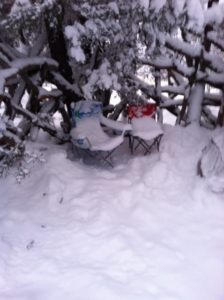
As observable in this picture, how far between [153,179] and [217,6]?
223 cm

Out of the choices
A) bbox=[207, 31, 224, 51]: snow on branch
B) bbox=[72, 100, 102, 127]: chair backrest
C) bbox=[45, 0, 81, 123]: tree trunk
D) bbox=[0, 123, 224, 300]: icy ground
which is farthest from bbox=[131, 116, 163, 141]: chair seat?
bbox=[207, 31, 224, 51]: snow on branch

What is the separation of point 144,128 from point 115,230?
2.29 meters

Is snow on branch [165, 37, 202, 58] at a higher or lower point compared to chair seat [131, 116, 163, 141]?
higher

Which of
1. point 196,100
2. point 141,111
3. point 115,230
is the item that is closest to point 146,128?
point 141,111

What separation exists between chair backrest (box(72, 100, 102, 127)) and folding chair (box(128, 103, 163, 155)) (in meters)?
0.56

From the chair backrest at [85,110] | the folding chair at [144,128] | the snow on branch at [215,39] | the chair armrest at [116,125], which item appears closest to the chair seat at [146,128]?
the folding chair at [144,128]

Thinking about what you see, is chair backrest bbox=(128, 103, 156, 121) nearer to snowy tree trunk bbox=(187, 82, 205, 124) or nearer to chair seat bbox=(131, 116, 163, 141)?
chair seat bbox=(131, 116, 163, 141)

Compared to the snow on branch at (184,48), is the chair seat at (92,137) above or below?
below

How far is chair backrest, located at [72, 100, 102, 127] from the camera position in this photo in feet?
21.7

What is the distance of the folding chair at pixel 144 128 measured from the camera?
6.24 m

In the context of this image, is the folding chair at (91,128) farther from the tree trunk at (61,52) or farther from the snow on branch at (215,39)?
the snow on branch at (215,39)

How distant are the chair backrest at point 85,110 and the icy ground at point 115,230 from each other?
58 cm

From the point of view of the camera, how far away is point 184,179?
5.66m

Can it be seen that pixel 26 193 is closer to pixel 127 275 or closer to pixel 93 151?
pixel 93 151
